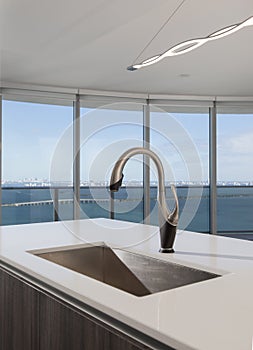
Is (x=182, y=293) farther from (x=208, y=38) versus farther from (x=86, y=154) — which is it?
(x=86, y=154)

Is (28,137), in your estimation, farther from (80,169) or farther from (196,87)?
(196,87)

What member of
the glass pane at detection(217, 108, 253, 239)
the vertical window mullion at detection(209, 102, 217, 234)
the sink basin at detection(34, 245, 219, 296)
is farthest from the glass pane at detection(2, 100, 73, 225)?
the sink basin at detection(34, 245, 219, 296)

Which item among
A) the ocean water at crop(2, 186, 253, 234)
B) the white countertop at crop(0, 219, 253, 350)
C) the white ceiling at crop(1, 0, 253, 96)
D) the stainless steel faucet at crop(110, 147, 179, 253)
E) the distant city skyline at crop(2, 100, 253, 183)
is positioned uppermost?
the white ceiling at crop(1, 0, 253, 96)

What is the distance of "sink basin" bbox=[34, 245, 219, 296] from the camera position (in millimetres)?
1322

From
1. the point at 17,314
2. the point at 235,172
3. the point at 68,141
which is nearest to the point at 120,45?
the point at 68,141

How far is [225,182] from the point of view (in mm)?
6453

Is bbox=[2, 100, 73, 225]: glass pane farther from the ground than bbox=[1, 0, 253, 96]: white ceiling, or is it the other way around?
bbox=[1, 0, 253, 96]: white ceiling

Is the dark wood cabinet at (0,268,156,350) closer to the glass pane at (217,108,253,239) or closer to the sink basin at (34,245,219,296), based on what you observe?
the sink basin at (34,245,219,296)

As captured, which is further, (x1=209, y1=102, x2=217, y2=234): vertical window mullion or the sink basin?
(x1=209, y1=102, x2=217, y2=234): vertical window mullion

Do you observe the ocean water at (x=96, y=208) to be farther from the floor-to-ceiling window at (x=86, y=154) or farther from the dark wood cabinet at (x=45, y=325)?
the dark wood cabinet at (x=45, y=325)

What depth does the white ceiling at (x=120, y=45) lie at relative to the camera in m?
2.89

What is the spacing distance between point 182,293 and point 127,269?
597mm

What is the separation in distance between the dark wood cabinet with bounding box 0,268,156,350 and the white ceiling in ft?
7.36

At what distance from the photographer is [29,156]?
223 inches
